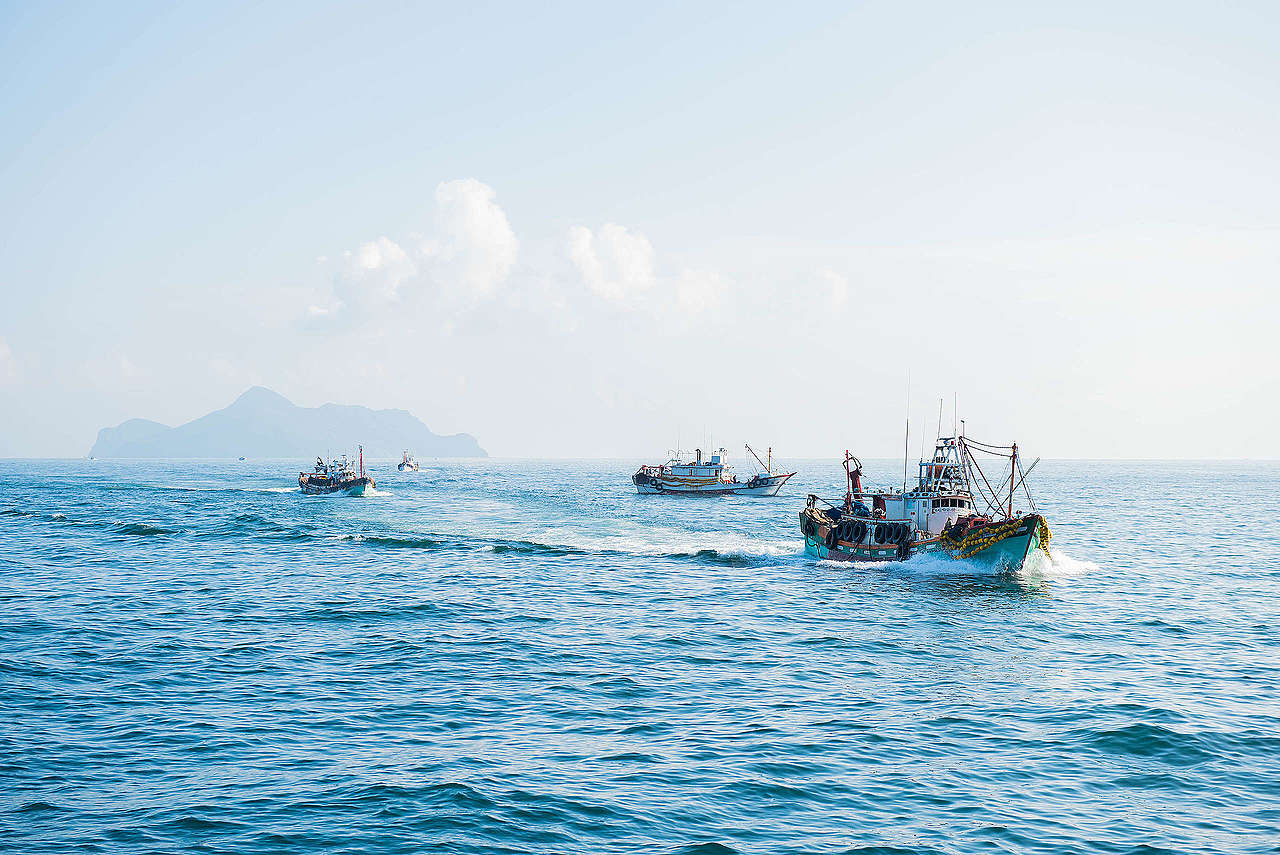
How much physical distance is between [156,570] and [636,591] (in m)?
26.5

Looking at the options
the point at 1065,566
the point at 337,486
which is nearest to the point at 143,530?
the point at 337,486

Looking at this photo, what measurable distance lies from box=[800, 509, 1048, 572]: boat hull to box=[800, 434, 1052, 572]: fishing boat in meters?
0.05

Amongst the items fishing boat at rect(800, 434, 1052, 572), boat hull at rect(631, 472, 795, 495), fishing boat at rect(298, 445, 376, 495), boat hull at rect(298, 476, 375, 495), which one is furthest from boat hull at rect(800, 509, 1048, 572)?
boat hull at rect(298, 476, 375, 495)

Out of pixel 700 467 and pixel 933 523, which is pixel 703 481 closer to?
pixel 700 467

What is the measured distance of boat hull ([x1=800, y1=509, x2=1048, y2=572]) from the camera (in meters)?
44.7

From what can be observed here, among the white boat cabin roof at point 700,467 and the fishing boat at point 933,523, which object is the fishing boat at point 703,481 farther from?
the fishing boat at point 933,523

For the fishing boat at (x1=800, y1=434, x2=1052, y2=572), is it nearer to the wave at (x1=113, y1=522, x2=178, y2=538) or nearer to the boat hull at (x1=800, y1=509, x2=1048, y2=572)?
the boat hull at (x1=800, y1=509, x2=1048, y2=572)

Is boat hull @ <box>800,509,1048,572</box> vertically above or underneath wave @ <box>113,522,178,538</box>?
above

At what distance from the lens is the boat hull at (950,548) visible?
147ft

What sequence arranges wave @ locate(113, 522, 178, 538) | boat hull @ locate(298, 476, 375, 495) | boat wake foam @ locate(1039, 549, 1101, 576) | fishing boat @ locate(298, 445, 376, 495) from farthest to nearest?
fishing boat @ locate(298, 445, 376, 495)
boat hull @ locate(298, 476, 375, 495)
wave @ locate(113, 522, 178, 538)
boat wake foam @ locate(1039, 549, 1101, 576)

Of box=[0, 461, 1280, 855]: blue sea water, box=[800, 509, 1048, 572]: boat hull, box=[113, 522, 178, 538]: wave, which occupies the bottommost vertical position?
box=[113, 522, 178, 538]: wave

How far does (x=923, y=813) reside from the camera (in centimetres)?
1562

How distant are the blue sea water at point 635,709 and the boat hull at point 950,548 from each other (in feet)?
3.64

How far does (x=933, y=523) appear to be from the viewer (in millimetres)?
50656
